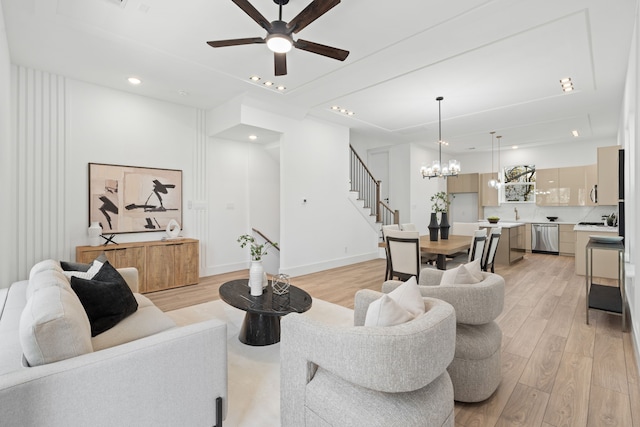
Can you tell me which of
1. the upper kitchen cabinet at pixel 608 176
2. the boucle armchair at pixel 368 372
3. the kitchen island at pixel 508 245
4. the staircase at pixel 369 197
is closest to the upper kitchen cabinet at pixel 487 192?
the kitchen island at pixel 508 245

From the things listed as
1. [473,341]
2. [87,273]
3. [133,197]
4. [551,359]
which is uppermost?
[133,197]

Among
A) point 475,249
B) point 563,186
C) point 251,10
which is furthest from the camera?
point 563,186

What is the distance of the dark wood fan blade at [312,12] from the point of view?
7.04 ft

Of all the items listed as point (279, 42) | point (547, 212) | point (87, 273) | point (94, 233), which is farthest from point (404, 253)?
point (547, 212)

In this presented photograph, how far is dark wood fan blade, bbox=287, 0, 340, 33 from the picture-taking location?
2.14 metres

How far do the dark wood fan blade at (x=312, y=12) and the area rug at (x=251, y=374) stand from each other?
273 centimetres

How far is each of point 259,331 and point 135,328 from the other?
108 centimetres

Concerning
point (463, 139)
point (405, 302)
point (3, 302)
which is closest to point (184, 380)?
point (405, 302)

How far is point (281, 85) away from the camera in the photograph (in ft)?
14.3

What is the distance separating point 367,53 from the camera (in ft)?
11.3

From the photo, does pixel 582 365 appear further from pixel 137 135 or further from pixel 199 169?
pixel 137 135

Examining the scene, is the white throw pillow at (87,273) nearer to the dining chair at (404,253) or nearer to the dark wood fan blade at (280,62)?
the dark wood fan blade at (280,62)

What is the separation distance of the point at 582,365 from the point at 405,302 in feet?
6.71

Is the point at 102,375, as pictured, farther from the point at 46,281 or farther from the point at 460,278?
the point at 460,278
